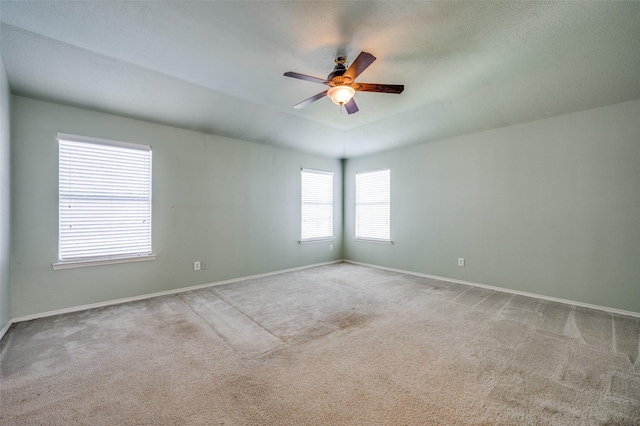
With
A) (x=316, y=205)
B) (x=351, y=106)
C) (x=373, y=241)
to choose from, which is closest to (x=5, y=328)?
(x=351, y=106)

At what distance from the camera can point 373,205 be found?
19.2 ft

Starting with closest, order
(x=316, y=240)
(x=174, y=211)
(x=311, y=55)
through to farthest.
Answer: (x=311, y=55), (x=174, y=211), (x=316, y=240)

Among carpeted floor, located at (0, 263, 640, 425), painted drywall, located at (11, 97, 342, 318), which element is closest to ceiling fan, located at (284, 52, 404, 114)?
painted drywall, located at (11, 97, 342, 318)

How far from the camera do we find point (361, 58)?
2170 millimetres

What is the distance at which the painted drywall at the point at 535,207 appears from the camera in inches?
126

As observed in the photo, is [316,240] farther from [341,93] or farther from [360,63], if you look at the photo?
[360,63]

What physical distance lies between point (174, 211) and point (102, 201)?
863mm

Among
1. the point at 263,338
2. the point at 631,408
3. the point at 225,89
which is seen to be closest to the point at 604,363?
the point at 631,408

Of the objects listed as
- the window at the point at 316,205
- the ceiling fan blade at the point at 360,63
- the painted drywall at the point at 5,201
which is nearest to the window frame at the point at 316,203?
the window at the point at 316,205

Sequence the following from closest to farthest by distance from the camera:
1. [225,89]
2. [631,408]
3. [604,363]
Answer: [631,408], [604,363], [225,89]

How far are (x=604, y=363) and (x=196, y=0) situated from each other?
4270mm

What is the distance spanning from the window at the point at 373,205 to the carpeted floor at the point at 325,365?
232 cm

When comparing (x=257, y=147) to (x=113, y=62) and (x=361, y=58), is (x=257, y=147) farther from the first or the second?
(x=361, y=58)

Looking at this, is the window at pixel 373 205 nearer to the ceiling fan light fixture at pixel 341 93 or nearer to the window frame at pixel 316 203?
the window frame at pixel 316 203
